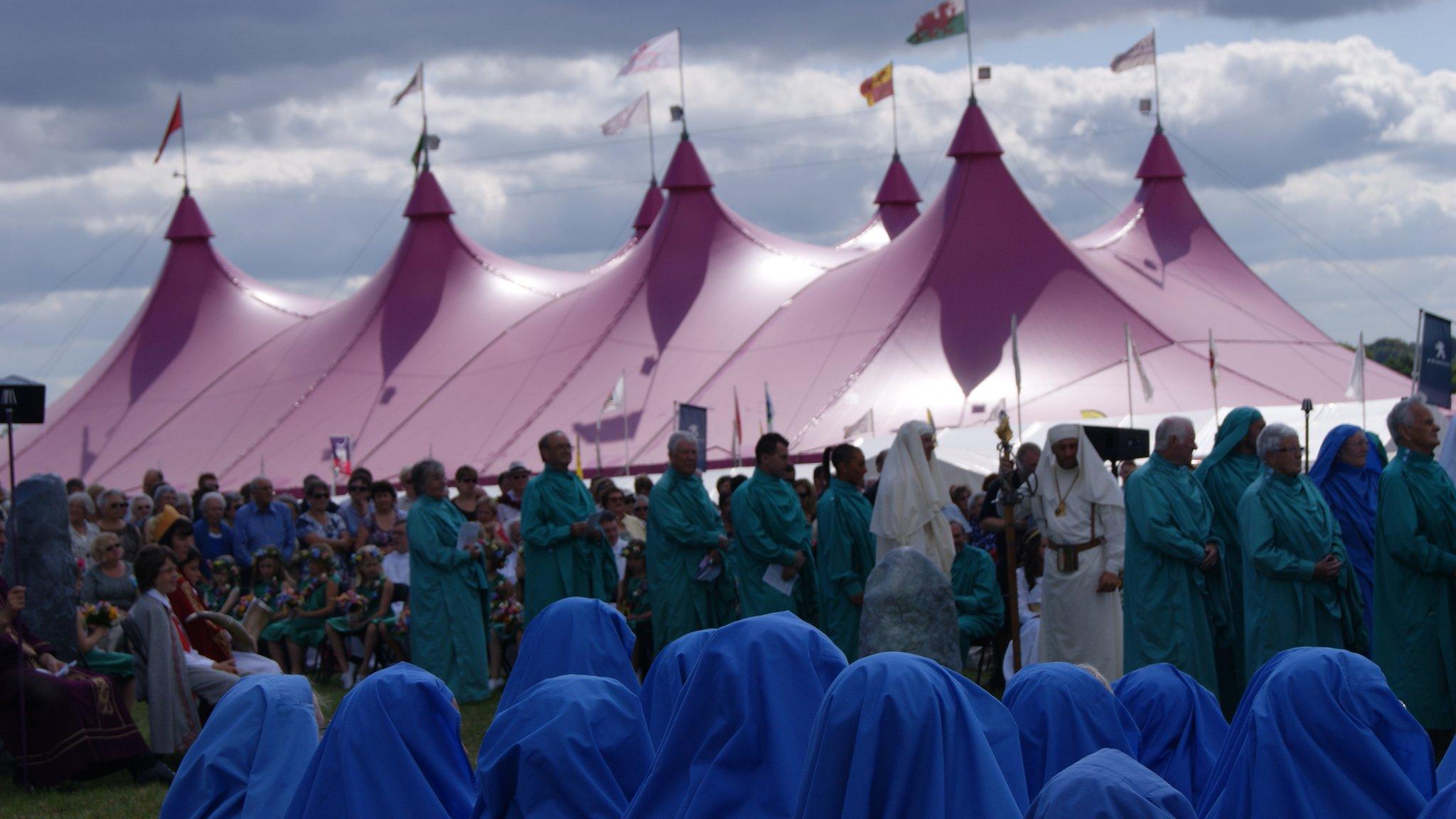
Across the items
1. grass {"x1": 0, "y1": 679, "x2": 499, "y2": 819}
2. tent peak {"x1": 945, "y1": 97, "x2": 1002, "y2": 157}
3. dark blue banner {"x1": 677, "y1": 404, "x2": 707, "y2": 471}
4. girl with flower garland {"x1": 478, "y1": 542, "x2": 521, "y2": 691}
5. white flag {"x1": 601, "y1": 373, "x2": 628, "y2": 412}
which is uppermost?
tent peak {"x1": 945, "y1": 97, "x2": 1002, "y2": 157}

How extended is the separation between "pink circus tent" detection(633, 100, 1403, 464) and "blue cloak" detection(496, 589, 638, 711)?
532 inches

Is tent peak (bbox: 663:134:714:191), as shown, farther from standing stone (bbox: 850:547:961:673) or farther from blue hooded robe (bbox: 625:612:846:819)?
blue hooded robe (bbox: 625:612:846:819)

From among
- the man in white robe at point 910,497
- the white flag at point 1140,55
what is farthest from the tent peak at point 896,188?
the man in white robe at point 910,497

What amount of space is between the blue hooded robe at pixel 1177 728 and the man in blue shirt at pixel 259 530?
912 centimetres

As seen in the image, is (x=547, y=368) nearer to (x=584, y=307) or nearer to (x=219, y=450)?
(x=584, y=307)

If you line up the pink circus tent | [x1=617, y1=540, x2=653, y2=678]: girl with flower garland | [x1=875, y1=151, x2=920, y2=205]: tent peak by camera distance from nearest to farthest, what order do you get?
[x1=617, y1=540, x2=653, y2=678]: girl with flower garland, the pink circus tent, [x1=875, y1=151, x2=920, y2=205]: tent peak

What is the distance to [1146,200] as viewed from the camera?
25.5m

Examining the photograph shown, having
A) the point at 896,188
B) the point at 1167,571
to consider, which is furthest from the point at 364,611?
the point at 896,188

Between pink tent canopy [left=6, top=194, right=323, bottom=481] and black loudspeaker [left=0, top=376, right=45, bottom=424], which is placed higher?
pink tent canopy [left=6, top=194, right=323, bottom=481]

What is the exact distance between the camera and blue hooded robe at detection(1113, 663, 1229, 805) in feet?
14.5

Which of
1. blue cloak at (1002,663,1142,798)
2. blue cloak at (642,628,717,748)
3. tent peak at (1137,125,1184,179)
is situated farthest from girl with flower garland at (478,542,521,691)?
tent peak at (1137,125,1184,179)

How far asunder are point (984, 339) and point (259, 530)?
385 inches

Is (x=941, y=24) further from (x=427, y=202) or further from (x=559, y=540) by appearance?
(x=559, y=540)

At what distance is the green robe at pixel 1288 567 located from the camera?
7.40 m
